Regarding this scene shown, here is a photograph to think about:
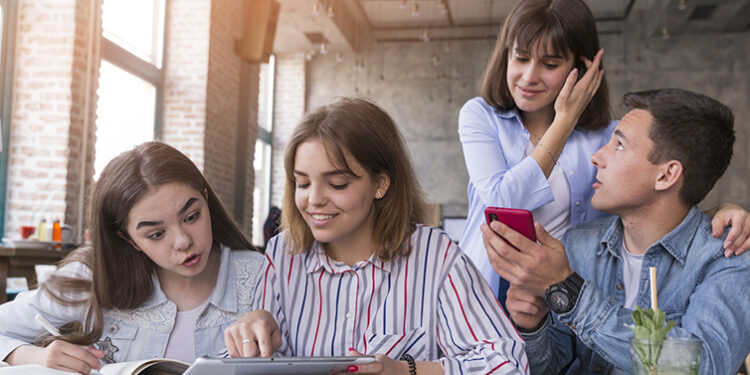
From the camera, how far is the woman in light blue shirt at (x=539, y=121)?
1675mm

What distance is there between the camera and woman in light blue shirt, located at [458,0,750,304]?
167 cm

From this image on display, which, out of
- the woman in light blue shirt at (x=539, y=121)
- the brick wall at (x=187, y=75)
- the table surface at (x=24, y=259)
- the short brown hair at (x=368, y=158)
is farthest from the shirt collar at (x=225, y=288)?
the brick wall at (x=187, y=75)

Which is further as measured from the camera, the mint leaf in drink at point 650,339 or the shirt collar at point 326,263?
the shirt collar at point 326,263

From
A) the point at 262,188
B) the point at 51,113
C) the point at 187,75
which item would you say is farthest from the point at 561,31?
the point at 262,188

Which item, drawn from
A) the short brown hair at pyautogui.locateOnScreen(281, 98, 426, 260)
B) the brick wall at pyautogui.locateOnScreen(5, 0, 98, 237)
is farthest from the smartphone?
the brick wall at pyautogui.locateOnScreen(5, 0, 98, 237)

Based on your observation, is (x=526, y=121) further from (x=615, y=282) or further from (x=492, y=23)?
(x=492, y=23)

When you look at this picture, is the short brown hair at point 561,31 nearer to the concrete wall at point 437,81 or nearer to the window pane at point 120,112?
the window pane at point 120,112

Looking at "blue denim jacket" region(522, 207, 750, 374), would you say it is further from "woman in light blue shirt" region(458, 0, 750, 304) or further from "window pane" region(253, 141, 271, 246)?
"window pane" region(253, 141, 271, 246)

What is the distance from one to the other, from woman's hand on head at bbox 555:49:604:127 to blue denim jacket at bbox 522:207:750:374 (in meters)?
0.29

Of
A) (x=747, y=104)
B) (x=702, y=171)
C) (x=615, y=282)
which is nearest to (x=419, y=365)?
(x=615, y=282)

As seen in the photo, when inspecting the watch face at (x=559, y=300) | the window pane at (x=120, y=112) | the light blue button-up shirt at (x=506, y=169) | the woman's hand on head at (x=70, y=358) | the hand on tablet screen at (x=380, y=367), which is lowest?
the woman's hand on head at (x=70, y=358)

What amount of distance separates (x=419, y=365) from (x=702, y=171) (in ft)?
2.63

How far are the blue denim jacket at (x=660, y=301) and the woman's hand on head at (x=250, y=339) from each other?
541 millimetres

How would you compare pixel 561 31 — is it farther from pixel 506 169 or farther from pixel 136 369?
pixel 136 369
